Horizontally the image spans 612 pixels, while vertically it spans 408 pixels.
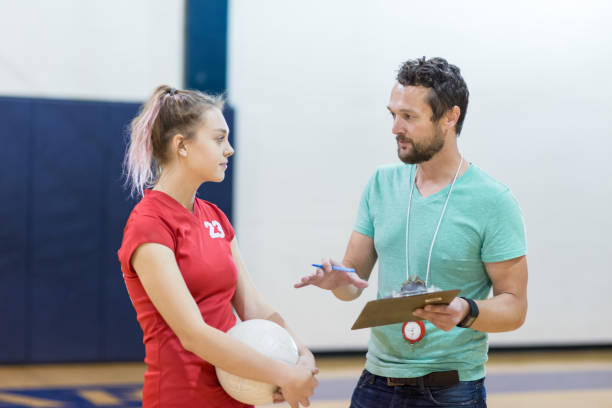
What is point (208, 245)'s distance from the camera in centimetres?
174

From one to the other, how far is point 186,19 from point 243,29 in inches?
18.1

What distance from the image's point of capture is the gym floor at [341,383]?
13.3 feet

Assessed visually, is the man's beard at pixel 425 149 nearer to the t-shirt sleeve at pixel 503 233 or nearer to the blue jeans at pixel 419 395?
the t-shirt sleeve at pixel 503 233

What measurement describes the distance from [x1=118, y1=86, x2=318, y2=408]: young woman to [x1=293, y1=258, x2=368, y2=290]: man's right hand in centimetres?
17

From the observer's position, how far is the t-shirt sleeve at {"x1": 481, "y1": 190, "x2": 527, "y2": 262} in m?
1.84

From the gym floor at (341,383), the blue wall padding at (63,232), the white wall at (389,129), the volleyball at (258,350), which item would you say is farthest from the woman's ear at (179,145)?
the white wall at (389,129)

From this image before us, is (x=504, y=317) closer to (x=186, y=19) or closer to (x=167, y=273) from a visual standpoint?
(x=167, y=273)

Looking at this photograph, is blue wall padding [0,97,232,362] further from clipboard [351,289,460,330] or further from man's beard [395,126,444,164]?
clipboard [351,289,460,330]

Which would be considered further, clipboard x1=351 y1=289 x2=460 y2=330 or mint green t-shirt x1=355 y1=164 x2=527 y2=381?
mint green t-shirt x1=355 y1=164 x2=527 y2=381

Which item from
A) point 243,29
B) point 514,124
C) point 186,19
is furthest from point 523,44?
point 186,19

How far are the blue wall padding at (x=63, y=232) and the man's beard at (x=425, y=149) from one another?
3065 millimetres

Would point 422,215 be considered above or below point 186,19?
below

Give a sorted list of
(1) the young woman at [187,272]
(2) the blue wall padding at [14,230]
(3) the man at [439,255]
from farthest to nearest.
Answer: (2) the blue wall padding at [14,230] → (3) the man at [439,255] → (1) the young woman at [187,272]

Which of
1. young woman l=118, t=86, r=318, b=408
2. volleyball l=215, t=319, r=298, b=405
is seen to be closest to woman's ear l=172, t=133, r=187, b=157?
young woman l=118, t=86, r=318, b=408
